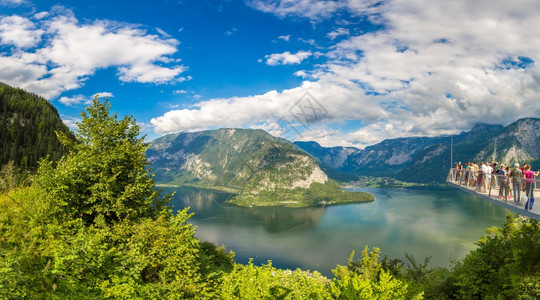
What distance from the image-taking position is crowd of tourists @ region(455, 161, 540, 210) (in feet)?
41.9

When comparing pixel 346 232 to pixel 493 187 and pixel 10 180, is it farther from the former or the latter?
pixel 10 180

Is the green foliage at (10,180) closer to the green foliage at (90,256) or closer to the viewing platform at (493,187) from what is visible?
the green foliage at (90,256)

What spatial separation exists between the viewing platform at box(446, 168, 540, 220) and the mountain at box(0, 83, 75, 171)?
116 meters

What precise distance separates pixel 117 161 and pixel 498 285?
22.3 metres

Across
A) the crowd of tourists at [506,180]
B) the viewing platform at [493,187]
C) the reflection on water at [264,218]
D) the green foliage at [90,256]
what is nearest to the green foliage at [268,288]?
the green foliage at [90,256]

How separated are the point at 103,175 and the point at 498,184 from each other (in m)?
22.4

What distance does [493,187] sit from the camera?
55.7 feet

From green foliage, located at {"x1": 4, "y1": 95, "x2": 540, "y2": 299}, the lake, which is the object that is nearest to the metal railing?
green foliage, located at {"x1": 4, "y1": 95, "x2": 540, "y2": 299}

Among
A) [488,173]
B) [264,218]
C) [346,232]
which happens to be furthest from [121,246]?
[264,218]

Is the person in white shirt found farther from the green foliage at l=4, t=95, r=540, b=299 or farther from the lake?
the lake

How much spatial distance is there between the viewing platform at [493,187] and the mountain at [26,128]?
382 feet

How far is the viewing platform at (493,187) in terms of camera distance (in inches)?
504

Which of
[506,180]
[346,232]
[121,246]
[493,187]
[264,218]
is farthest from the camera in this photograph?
[264,218]

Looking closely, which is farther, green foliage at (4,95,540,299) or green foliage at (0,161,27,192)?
green foliage at (0,161,27,192)
